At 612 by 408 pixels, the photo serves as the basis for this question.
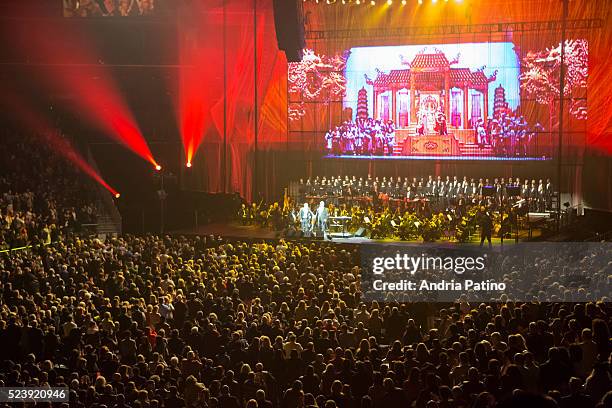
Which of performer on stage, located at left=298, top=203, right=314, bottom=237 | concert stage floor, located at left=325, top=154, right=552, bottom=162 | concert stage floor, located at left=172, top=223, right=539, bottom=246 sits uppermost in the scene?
concert stage floor, located at left=325, top=154, right=552, bottom=162

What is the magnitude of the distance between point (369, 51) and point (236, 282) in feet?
58.5

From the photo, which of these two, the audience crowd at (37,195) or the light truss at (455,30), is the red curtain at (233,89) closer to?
the light truss at (455,30)

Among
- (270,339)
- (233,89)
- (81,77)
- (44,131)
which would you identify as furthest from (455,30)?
(270,339)

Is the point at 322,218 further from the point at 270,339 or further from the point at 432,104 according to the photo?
the point at 270,339

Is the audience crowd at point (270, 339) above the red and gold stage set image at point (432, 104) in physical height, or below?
below

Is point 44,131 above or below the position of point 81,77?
below

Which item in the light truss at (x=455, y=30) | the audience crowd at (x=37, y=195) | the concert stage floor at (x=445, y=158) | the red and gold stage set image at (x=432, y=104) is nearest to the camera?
the audience crowd at (x=37, y=195)

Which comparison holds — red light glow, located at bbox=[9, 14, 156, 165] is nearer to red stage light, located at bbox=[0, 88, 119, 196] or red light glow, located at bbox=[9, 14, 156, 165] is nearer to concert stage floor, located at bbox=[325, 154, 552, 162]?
red stage light, located at bbox=[0, 88, 119, 196]

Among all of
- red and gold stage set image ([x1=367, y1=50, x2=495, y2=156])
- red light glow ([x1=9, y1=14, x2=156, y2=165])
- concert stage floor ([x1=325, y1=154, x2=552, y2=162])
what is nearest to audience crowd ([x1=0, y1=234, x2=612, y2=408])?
concert stage floor ([x1=325, y1=154, x2=552, y2=162])

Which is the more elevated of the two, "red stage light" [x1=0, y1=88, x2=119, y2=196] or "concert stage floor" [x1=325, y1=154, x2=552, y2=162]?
"red stage light" [x1=0, y1=88, x2=119, y2=196]

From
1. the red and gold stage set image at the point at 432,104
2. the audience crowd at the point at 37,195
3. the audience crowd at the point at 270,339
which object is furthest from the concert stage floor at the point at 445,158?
the audience crowd at the point at 270,339

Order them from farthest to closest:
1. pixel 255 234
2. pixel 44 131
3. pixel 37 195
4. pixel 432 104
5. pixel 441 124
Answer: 1. pixel 44 131
2. pixel 432 104
3. pixel 441 124
4. pixel 37 195
5. pixel 255 234

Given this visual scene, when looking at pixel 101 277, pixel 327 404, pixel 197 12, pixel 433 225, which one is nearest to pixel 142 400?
pixel 327 404

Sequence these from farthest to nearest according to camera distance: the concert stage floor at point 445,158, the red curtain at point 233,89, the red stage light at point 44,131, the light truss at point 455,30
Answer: the red stage light at point 44,131 < the red curtain at point 233,89 < the concert stage floor at point 445,158 < the light truss at point 455,30
